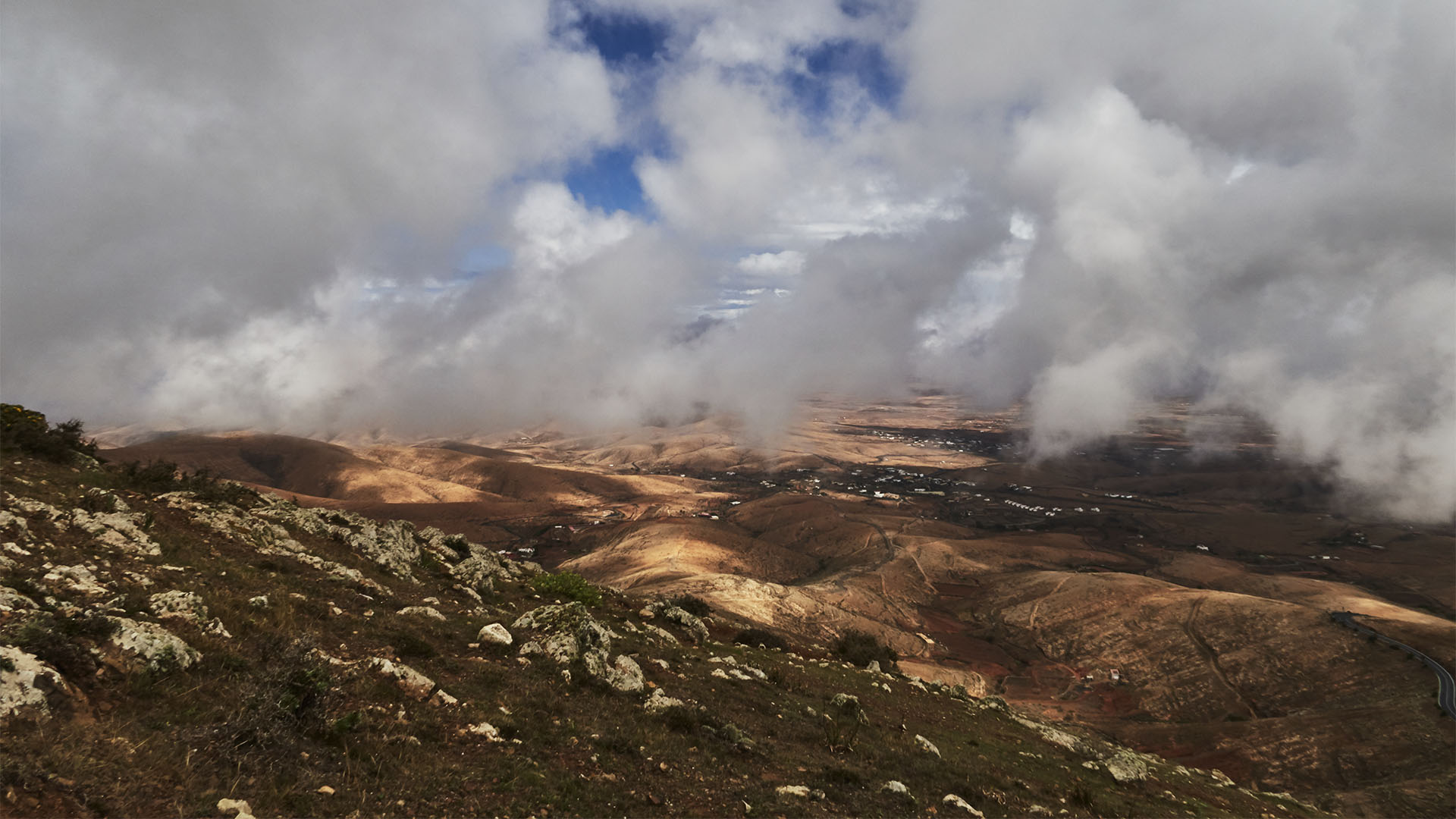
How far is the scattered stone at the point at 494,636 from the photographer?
14695mm

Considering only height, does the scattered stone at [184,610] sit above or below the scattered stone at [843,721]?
above

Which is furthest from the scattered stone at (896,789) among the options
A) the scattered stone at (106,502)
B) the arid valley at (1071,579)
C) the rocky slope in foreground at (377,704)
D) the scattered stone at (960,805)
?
the arid valley at (1071,579)

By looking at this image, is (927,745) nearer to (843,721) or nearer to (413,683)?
(843,721)

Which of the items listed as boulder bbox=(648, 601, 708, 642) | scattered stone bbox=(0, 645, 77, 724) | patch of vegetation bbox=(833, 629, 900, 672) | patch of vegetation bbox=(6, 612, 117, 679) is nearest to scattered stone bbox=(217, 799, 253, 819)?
scattered stone bbox=(0, 645, 77, 724)

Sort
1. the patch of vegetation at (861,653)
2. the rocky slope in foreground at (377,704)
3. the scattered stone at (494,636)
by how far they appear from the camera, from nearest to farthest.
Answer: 1. the rocky slope in foreground at (377,704)
2. the scattered stone at (494,636)
3. the patch of vegetation at (861,653)

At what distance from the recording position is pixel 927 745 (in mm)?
17109

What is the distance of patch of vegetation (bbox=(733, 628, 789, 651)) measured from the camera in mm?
30859

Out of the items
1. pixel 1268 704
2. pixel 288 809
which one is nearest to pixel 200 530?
pixel 288 809

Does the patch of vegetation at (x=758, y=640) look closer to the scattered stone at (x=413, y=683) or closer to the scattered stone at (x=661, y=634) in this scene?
the scattered stone at (x=661, y=634)

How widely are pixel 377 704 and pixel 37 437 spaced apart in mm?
21009

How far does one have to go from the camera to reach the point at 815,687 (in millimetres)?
21594

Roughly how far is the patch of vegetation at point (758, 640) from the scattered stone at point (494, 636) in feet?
56.5

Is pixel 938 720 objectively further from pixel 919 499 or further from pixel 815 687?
pixel 919 499

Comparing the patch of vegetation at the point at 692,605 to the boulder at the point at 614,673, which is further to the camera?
the patch of vegetation at the point at 692,605
